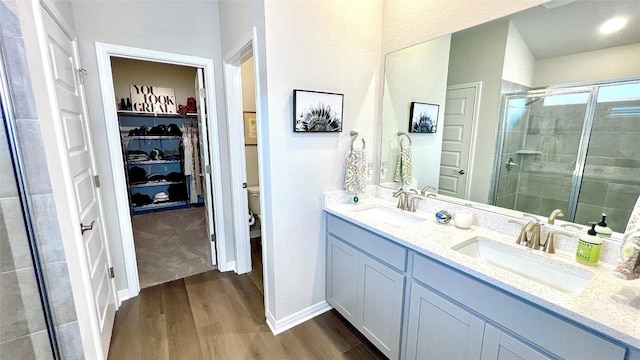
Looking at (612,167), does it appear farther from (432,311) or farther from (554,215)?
(432,311)

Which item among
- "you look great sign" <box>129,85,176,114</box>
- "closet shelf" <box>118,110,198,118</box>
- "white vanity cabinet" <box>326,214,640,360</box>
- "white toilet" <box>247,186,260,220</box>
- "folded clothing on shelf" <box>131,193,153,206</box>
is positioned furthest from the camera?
"folded clothing on shelf" <box>131,193,153,206</box>

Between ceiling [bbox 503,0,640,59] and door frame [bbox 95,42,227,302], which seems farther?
door frame [bbox 95,42,227,302]

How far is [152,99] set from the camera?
4.50 m

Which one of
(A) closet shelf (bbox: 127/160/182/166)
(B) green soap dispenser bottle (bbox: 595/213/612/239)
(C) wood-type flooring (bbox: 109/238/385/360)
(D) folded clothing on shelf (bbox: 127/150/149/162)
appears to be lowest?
(C) wood-type flooring (bbox: 109/238/385/360)

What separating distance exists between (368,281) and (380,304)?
0.15 meters

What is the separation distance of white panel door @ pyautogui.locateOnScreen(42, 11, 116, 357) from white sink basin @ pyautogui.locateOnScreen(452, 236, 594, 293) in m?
2.08

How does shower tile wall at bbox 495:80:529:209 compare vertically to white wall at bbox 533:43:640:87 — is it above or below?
below

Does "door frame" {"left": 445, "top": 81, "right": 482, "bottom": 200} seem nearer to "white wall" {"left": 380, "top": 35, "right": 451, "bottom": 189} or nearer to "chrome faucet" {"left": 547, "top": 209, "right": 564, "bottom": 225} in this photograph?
"white wall" {"left": 380, "top": 35, "right": 451, "bottom": 189}

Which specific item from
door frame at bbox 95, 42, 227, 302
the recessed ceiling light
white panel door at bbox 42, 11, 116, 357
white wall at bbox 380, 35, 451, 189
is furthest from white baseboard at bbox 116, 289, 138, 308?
the recessed ceiling light

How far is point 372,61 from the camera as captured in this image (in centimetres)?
205

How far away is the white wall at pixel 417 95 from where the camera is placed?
1.79 m

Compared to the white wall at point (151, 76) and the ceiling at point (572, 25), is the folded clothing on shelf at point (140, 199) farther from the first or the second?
the ceiling at point (572, 25)

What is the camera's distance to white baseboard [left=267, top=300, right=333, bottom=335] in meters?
1.94

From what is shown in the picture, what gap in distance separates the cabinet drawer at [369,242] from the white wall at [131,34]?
1.49 m
